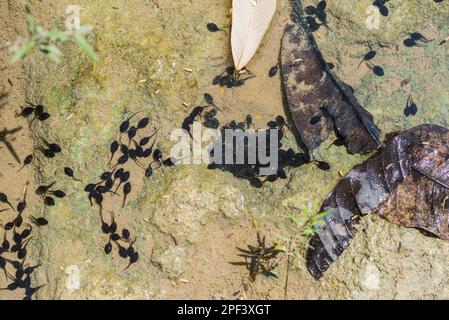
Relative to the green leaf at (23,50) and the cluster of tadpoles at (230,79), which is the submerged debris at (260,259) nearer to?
the cluster of tadpoles at (230,79)

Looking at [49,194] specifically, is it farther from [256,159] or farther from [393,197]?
[393,197]

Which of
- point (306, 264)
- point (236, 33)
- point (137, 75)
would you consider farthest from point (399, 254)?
point (137, 75)

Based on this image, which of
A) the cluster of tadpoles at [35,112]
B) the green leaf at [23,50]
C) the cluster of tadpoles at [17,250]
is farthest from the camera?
the cluster of tadpoles at [35,112]

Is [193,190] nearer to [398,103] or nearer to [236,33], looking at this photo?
[236,33]

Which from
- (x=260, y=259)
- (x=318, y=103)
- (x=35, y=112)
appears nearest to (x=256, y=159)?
(x=318, y=103)

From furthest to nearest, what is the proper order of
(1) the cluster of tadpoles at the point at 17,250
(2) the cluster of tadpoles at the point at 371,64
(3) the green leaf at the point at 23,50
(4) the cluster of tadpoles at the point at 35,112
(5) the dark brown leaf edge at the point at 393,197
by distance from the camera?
(2) the cluster of tadpoles at the point at 371,64 → (4) the cluster of tadpoles at the point at 35,112 → (1) the cluster of tadpoles at the point at 17,250 → (5) the dark brown leaf edge at the point at 393,197 → (3) the green leaf at the point at 23,50

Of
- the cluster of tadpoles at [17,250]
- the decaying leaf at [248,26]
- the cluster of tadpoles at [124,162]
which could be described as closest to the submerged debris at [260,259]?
the cluster of tadpoles at [124,162]

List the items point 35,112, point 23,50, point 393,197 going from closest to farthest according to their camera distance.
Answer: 1. point 23,50
2. point 393,197
3. point 35,112

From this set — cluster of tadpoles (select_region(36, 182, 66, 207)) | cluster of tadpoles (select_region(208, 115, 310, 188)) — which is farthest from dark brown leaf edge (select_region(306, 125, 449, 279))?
cluster of tadpoles (select_region(36, 182, 66, 207))
